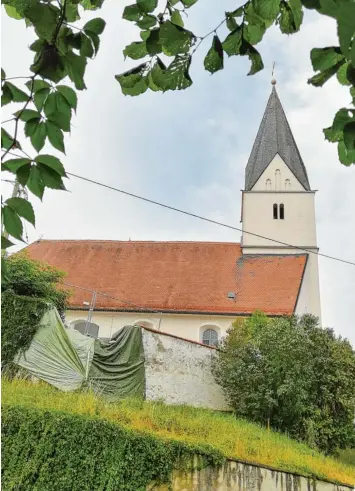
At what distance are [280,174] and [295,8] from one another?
2752 centimetres

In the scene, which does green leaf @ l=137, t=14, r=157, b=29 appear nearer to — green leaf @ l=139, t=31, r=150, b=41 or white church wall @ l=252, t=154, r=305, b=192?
green leaf @ l=139, t=31, r=150, b=41

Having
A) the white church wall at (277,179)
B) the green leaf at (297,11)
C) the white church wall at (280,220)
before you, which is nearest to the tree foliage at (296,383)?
the white church wall at (280,220)

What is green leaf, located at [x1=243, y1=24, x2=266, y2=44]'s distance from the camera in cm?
181

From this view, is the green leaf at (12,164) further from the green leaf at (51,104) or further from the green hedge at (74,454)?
the green hedge at (74,454)

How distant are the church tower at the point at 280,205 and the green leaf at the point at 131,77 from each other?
76.1 feet

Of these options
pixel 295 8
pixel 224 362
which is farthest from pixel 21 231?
pixel 224 362

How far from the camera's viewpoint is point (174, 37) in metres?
1.52

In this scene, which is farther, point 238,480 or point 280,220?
point 280,220

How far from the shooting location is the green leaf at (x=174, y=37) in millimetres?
1513

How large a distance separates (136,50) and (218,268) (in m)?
24.5

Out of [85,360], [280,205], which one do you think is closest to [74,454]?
[85,360]

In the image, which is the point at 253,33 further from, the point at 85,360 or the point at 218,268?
the point at 218,268

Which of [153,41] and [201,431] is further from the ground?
[153,41]

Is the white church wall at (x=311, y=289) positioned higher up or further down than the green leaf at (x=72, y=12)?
higher up
